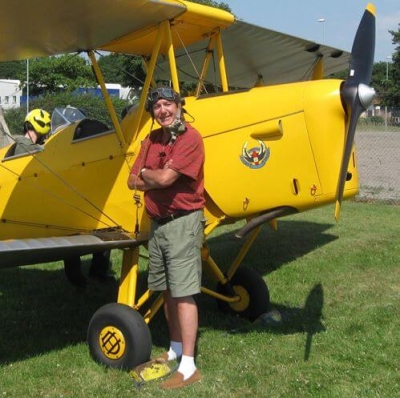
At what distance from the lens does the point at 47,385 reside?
13.0 ft

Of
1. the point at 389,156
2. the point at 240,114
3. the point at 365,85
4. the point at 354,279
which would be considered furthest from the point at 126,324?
the point at 389,156

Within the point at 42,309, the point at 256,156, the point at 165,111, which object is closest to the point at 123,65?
the point at 42,309

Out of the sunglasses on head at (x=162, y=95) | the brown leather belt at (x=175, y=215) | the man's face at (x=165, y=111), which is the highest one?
the sunglasses on head at (x=162, y=95)

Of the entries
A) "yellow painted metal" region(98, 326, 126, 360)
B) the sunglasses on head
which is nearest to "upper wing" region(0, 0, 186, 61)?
the sunglasses on head

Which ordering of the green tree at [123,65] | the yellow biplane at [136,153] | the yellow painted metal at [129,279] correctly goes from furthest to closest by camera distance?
the green tree at [123,65], the yellow painted metal at [129,279], the yellow biplane at [136,153]

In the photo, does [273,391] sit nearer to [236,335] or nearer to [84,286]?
[236,335]

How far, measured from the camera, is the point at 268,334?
479 cm

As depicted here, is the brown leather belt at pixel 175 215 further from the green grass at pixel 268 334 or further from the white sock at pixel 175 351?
the green grass at pixel 268 334

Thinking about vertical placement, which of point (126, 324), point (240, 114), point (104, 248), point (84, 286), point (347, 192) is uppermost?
point (240, 114)

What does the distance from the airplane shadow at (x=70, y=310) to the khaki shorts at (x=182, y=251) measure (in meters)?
1.06

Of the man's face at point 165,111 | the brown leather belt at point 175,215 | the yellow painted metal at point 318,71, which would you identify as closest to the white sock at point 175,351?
the brown leather belt at point 175,215

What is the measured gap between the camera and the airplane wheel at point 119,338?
4.02m

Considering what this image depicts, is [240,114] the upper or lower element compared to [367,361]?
upper

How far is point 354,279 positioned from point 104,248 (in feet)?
10.9
